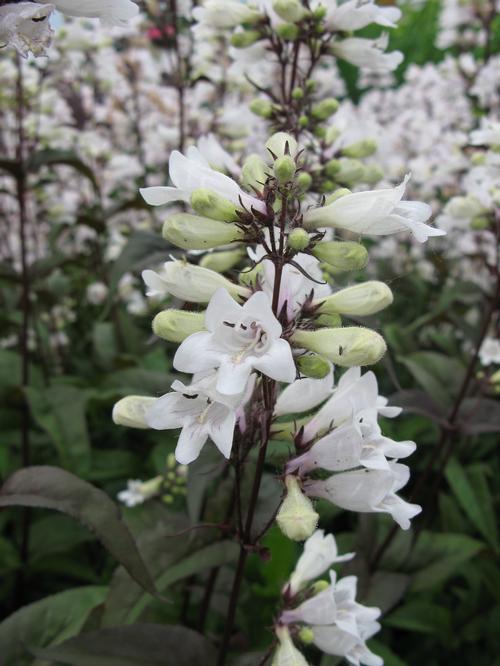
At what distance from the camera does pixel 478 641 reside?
123 inches

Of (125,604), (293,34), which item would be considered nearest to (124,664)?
(125,604)

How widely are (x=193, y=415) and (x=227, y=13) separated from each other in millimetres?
1936

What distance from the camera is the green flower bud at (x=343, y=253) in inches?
51.5

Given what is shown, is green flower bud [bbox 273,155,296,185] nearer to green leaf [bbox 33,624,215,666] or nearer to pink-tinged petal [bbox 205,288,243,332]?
pink-tinged petal [bbox 205,288,243,332]

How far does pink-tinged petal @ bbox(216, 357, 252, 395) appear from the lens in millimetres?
1146

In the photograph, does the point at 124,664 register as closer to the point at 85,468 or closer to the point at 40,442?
the point at 85,468

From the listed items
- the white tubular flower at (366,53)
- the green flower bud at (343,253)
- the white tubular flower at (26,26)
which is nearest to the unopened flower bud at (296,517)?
the green flower bud at (343,253)

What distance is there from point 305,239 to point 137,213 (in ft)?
15.6

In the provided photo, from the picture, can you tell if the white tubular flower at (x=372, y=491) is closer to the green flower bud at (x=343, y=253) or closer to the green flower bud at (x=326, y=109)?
the green flower bud at (x=343, y=253)

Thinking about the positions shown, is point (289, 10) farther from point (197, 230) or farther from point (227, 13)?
point (197, 230)

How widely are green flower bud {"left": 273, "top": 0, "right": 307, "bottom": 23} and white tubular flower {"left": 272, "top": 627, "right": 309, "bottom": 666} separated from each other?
6.41ft

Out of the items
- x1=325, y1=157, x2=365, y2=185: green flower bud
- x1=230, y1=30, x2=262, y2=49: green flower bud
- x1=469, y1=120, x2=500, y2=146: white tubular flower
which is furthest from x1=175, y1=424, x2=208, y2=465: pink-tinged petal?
x1=469, y1=120, x2=500, y2=146: white tubular flower

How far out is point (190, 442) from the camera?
1296mm

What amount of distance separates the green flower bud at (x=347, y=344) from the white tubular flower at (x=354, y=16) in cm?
154
